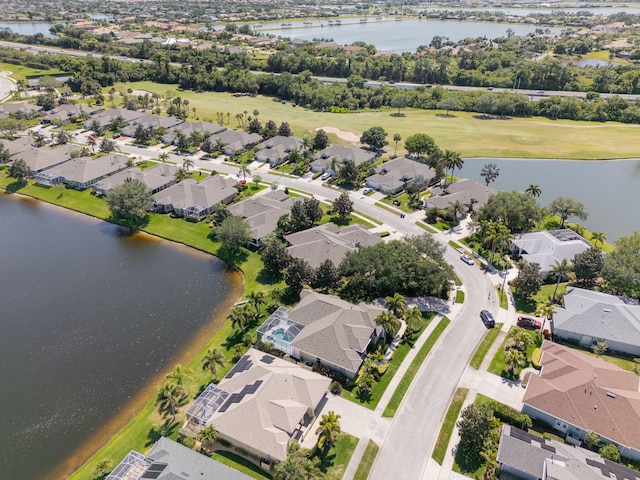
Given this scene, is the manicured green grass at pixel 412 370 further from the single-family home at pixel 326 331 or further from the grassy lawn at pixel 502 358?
the grassy lawn at pixel 502 358

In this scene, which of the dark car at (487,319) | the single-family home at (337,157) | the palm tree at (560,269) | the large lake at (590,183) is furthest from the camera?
the single-family home at (337,157)

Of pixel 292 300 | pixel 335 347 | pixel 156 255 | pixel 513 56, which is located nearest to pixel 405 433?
pixel 335 347

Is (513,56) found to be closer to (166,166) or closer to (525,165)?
(525,165)

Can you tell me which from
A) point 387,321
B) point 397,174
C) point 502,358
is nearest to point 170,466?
point 387,321

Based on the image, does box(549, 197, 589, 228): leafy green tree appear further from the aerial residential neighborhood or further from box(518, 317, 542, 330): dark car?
box(518, 317, 542, 330): dark car

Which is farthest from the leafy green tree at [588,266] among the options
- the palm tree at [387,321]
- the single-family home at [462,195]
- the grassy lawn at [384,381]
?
the palm tree at [387,321]

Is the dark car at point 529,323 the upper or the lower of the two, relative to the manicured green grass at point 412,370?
upper

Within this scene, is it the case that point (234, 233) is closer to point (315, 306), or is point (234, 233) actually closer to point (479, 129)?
point (315, 306)
